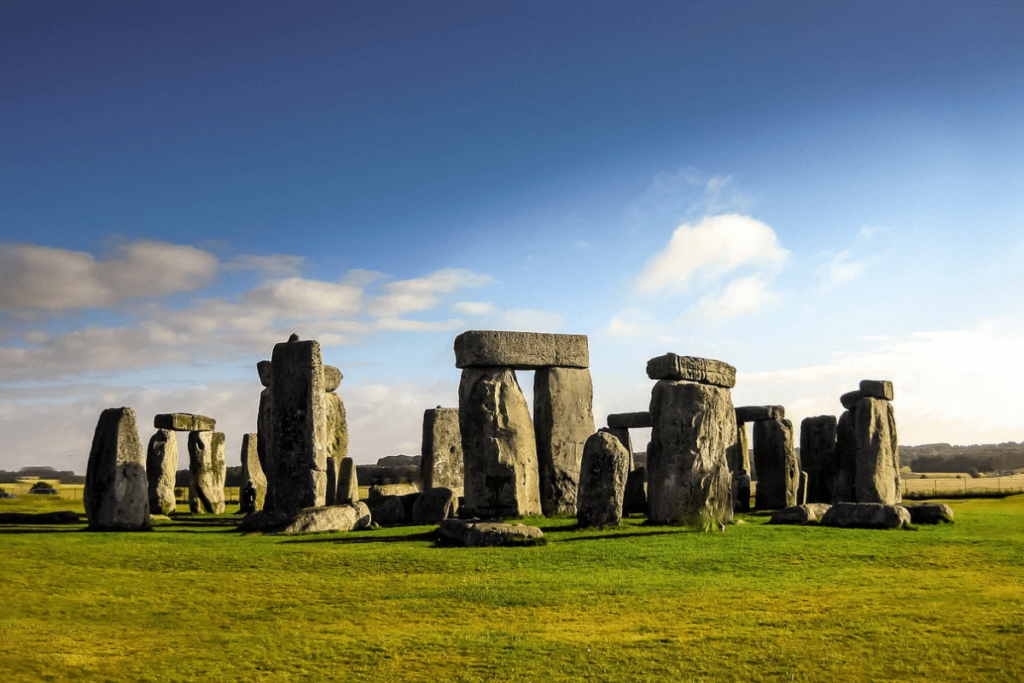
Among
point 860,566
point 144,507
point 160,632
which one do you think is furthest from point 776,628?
point 144,507

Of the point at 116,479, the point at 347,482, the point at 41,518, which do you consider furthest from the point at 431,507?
the point at 41,518

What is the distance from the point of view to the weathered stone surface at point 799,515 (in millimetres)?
14453

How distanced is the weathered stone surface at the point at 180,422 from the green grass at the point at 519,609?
26.6 feet

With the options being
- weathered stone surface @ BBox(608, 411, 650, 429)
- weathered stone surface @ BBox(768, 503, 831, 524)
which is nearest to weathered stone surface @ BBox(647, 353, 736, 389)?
weathered stone surface @ BBox(768, 503, 831, 524)

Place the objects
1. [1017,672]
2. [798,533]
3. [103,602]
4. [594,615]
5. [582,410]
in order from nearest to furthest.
→ [1017,672]
[594,615]
[103,602]
[798,533]
[582,410]

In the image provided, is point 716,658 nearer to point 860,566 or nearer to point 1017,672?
point 1017,672

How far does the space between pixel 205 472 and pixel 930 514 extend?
15221 mm

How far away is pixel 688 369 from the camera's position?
46.7 ft

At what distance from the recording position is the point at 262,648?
623 cm

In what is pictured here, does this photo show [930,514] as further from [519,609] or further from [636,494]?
[519,609]

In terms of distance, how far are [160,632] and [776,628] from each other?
4.70 m

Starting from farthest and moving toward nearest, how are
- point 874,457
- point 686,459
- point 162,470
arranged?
point 162,470
point 874,457
point 686,459

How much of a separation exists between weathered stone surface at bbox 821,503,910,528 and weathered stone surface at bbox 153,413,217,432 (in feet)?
46.1

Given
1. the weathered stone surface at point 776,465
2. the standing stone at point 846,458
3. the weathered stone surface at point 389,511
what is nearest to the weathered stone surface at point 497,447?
the weathered stone surface at point 389,511
